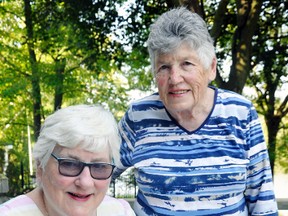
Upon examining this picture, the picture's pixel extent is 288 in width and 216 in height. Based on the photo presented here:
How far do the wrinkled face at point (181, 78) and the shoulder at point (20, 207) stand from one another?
814mm

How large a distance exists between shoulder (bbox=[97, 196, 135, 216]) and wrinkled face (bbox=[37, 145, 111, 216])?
0.26 meters

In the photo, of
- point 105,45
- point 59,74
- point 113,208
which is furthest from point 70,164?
point 59,74

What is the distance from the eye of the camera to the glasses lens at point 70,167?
2.07 metres

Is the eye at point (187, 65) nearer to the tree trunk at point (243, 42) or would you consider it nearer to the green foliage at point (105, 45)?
the green foliage at point (105, 45)

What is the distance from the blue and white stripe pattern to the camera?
2.52m

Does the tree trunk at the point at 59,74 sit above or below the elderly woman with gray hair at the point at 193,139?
above

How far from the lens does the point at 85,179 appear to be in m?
2.07

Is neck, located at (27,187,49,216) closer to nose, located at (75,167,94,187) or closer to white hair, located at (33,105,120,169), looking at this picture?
white hair, located at (33,105,120,169)

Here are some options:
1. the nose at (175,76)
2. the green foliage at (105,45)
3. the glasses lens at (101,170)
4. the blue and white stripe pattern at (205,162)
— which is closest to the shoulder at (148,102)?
the blue and white stripe pattern at (205,162)

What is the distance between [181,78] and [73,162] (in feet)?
2.32

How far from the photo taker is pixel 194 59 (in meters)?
2.48

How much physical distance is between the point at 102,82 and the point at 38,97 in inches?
141

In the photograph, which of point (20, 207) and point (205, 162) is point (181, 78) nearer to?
point (205, 162)

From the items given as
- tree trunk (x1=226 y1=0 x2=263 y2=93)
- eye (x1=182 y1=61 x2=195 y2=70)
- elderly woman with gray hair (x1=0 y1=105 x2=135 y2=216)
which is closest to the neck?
elderly woman with gray hair (x1=0 y1=105 x2=135 y2=216)
